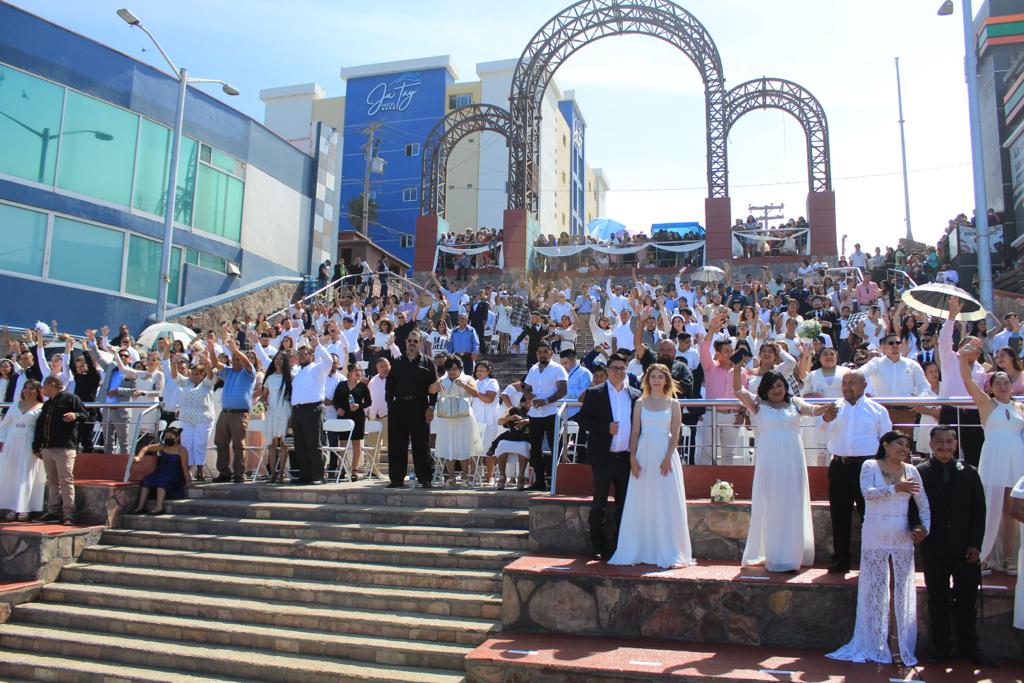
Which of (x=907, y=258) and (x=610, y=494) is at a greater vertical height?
(x=907, y=258)

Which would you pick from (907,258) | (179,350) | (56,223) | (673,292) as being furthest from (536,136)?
(179,350)

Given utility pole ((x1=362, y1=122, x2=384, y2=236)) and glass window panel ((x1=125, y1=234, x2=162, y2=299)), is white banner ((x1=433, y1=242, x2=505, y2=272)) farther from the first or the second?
utility pole ((x1=362, y1=122, x2=384, y2=236))

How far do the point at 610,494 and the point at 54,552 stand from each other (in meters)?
6.24

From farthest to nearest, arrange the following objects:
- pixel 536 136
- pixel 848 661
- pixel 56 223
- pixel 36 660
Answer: pixel 536 136 → pixel 56 223 → pixel 36 660 → pixel 848 661

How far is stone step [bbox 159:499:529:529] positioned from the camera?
8031mm

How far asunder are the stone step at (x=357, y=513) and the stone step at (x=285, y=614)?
1.42m

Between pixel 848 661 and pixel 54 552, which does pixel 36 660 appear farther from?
pixel 848 661

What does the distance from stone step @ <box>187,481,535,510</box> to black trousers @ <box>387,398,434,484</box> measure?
0.97ft

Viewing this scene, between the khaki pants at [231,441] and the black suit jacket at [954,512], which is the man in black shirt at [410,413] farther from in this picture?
the black suit jacket at [954,512]

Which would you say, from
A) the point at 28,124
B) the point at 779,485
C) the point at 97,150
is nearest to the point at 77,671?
the point at 779,485

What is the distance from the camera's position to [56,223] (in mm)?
18781

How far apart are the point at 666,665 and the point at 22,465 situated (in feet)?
27.4

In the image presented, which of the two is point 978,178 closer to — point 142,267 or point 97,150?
point 142,267

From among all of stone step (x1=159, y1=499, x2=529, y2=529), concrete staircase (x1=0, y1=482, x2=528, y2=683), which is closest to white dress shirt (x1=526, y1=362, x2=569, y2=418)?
concrete staircase (x1=0, y1=482, x2=528, y2=683)
